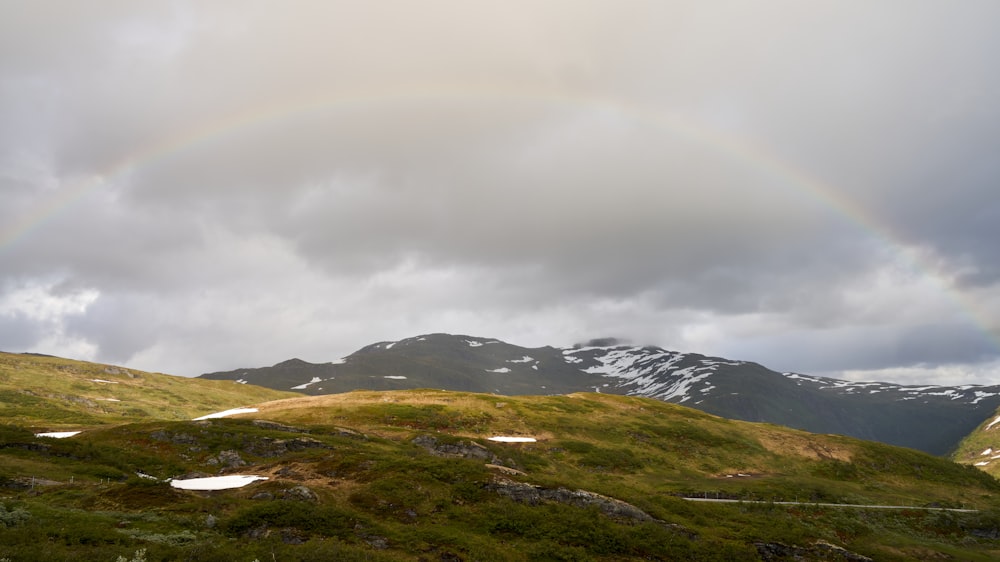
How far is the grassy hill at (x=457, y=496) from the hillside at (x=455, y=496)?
183mm

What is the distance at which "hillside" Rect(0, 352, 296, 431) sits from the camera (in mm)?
103650

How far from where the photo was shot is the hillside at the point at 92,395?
4081 inches

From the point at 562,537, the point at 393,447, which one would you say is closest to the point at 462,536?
the point at 562,537

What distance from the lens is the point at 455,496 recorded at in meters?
38.7

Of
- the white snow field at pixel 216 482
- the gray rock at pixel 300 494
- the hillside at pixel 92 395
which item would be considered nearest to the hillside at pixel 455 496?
the gray rock at pixel 300 494

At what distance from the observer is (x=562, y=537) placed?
3316 cm

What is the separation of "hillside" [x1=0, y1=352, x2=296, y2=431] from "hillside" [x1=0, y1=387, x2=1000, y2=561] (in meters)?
39.9

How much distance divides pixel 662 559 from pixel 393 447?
38824 mm

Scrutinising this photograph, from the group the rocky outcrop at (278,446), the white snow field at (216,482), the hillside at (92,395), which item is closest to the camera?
the white snow field at (216,482)

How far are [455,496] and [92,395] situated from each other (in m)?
155

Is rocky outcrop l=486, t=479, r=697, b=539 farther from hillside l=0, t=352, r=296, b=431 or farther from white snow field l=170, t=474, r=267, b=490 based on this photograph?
hillside l=0, t=352, r=296, b=431

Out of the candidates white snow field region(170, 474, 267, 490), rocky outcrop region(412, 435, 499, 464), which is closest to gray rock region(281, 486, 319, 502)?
white snow field region(170, 474, 267, 490)

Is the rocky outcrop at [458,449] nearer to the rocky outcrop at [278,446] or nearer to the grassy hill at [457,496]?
the grassy hill at [457,496]

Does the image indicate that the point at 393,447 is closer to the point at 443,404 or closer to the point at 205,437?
the point at 205,437
